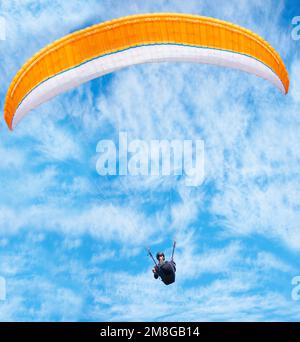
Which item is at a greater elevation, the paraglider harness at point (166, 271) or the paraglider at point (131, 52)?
the paraglider at point (131, 52)

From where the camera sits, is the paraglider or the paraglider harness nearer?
the paraglider

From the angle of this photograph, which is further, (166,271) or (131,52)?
(166,271)

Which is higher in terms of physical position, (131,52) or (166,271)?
(131,52)

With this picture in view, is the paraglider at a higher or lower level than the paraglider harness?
higher

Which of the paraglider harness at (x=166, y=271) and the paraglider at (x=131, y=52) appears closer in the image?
the paraglider at (x=131, y=52)

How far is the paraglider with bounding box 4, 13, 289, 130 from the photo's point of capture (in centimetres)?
1669

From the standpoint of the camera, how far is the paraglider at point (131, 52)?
1669cm

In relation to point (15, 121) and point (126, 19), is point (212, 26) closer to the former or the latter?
point (126, 19)

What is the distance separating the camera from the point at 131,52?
17500 mm
